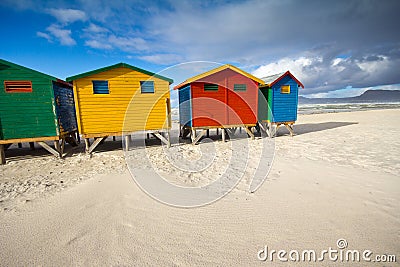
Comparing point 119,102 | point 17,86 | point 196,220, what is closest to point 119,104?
point 119,102

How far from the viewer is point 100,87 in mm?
8344

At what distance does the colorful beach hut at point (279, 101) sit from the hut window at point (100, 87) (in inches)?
360

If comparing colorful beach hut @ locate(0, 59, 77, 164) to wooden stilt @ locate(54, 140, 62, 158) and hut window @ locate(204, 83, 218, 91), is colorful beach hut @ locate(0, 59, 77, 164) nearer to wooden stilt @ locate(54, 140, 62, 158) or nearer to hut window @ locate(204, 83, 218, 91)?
wooden stilt @ locate(54, 140, 62, 158)

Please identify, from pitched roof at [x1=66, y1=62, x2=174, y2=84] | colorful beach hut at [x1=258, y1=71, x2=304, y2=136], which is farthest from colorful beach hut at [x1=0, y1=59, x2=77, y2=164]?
colorful beach hut at [x1=258, y1=71, x2=304, y2=136]

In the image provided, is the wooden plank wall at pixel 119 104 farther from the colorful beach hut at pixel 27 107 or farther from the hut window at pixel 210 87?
the hut window at pixel 210 87

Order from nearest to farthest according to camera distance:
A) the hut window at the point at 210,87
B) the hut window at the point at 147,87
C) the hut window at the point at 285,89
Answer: the hut window at the point at 147,87 < the hut window at the point at 210,87 < the hut window at the point at 285,89

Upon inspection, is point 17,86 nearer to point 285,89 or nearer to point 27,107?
point 27,107

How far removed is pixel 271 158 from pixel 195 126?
452 cm

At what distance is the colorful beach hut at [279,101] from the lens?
11.5m

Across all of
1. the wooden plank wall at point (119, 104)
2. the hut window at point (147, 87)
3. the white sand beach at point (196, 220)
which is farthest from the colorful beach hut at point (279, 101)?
the hut window at point (147, 87)

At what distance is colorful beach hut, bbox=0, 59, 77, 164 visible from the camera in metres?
7.34

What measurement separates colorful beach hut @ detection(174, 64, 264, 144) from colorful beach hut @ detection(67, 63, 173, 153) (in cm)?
145

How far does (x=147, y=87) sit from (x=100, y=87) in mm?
2100

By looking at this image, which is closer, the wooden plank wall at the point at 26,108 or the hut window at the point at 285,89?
the wooden plank wall at the point at 26,108
